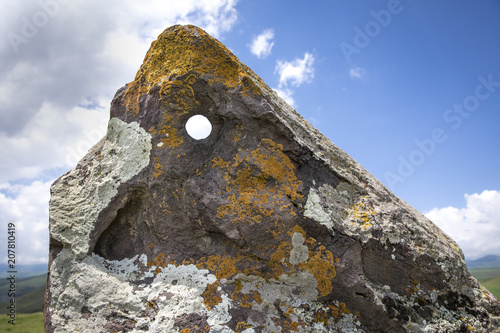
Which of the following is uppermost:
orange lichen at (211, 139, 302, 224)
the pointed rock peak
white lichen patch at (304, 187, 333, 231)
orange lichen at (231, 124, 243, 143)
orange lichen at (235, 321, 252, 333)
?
the pointed rock peak

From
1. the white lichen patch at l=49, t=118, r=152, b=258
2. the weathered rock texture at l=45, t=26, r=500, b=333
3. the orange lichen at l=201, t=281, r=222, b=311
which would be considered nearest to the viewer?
the orange lichen at l=201, t=281, r=222, b=311

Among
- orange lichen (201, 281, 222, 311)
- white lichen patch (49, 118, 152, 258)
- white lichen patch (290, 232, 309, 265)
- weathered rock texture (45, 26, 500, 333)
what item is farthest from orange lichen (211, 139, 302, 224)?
white lichen patch (49, 118, 152, 258)

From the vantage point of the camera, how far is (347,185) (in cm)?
449

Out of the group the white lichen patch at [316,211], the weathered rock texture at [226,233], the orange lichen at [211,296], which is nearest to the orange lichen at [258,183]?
the weathered rock texture at [226,233]

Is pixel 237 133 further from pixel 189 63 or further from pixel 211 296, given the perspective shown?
pixel 211 296

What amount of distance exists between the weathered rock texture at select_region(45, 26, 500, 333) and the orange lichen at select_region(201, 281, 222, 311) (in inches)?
0.5

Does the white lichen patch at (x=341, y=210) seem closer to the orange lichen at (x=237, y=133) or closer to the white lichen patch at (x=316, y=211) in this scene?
the white lichen patch at (x=316, y=211)

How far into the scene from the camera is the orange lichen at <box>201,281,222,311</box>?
3710 mm

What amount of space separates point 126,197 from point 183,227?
831mm

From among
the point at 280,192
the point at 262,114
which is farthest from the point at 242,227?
the point at 262,114

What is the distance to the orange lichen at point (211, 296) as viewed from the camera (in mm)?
3710

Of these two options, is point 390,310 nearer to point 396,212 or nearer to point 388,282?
point 388,282

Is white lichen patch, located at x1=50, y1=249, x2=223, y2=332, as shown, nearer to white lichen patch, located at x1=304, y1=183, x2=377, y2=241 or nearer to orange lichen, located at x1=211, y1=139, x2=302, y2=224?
orange lichen, located at x1=211, y1=139, x2=302, y2=224

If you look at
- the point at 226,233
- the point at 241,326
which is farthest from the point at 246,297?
the point at 226,233
